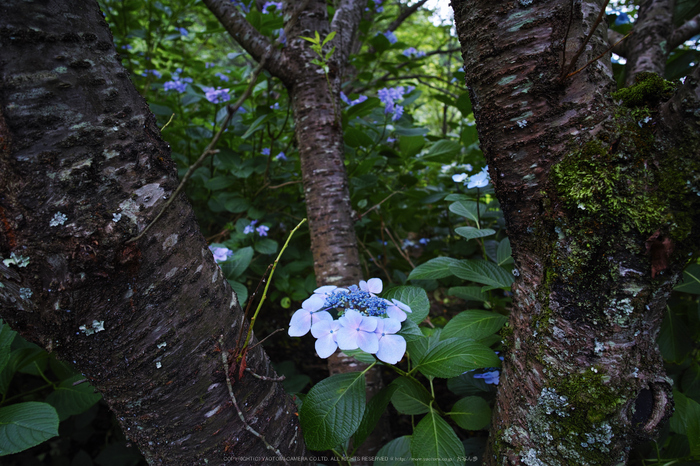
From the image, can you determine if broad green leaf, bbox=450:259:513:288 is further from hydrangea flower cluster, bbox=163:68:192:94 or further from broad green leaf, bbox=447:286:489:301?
hydrangea flower cluster, bbox=163:68:192:94

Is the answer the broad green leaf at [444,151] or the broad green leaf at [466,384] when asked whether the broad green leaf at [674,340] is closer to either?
the broad green leaf at [466,384]

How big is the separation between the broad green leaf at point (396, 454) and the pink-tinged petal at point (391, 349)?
1.40ft

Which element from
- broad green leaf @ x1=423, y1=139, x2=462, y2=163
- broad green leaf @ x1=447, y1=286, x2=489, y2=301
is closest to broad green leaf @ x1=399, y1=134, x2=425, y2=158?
broad green leaf @ x1=423, y1=139, x2=462, y2=163

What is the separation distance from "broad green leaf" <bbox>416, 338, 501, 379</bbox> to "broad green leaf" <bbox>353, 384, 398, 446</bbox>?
0.36 ft

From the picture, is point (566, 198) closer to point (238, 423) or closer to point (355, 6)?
point (238, 423)

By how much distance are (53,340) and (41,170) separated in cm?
29

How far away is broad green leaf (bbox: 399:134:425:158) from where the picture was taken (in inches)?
74.1

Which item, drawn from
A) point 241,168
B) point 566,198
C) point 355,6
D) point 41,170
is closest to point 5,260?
point 41,170

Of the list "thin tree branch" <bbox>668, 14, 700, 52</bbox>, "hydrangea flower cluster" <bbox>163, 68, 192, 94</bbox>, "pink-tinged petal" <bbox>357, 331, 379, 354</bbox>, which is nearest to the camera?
"pink-tinged petal" <bbox>357, 331, 379, 354</bbox>

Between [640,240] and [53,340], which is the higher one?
[640,240]

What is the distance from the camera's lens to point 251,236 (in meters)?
1.84

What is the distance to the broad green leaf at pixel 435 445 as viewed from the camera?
78cm

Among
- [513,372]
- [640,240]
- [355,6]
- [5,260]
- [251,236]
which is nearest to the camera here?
[5,260]

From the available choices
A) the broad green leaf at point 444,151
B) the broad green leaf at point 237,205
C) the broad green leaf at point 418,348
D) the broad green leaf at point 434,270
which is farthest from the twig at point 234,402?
the broad green leaf at point 444,151
